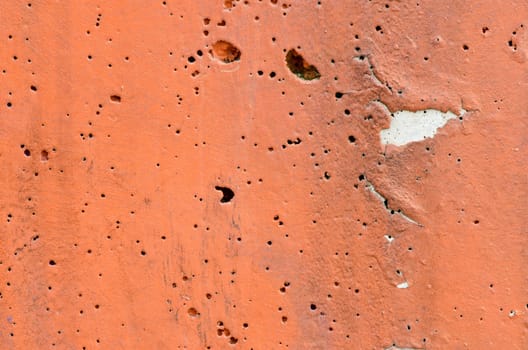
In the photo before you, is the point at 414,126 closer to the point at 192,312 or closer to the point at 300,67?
the point at 300,67

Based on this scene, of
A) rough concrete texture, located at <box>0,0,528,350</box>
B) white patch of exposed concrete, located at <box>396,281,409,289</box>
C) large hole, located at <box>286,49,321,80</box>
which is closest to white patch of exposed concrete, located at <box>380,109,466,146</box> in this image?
rough concrete texture, located at <box>0,0,528,350</box>

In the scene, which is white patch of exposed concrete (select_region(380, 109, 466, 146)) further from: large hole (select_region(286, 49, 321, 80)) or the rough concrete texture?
large hole (select_region(286, 49, 321, 80))

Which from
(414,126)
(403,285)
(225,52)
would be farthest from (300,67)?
(403,285)

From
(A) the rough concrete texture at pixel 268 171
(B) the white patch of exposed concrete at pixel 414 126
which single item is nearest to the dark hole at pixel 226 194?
(A) the rough concrete texture at pixel 268 171

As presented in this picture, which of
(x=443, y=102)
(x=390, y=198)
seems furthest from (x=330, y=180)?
(x=443, y=102)

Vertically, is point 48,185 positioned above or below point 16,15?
below

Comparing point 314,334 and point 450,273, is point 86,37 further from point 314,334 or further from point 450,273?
point 450,273
